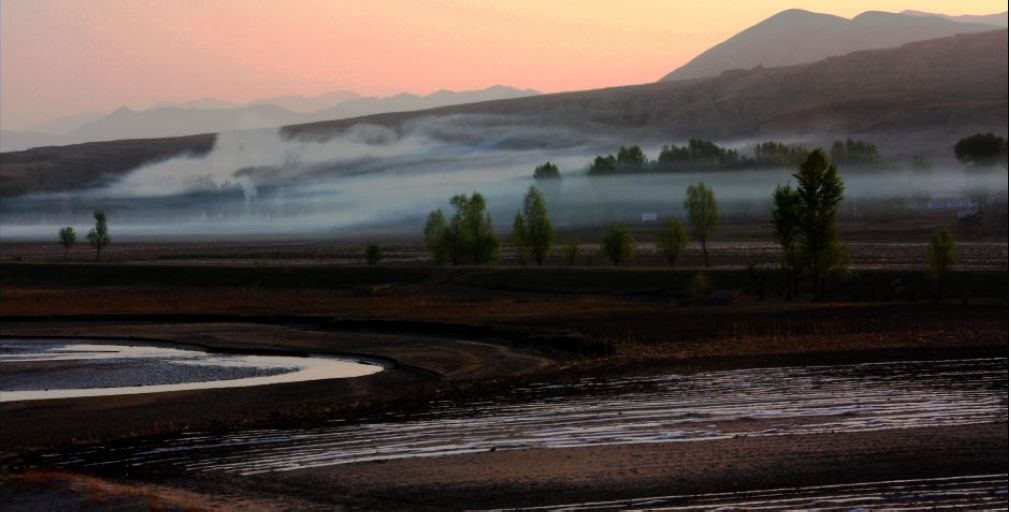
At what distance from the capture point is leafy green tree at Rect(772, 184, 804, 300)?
73.8 metres

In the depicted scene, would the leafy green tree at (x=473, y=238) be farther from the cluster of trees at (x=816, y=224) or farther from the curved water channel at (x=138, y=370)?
the curved water channel at (x=138, y=370)

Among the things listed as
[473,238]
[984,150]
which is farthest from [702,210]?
[984,150]

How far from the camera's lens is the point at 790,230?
250ft

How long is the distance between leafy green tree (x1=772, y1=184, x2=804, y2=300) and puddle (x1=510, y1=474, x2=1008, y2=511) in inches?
2065

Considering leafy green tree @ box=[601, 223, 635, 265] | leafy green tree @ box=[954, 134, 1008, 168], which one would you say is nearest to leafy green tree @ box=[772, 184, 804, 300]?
leafy green tree @ box=[601, 223, 635, 265]

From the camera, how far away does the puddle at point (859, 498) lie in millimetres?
19875

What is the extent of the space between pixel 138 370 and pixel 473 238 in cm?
6987

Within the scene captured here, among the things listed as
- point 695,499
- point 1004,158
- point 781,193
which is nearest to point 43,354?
point 695,499

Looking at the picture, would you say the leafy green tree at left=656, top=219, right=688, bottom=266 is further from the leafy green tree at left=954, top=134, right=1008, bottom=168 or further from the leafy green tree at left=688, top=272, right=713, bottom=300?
the leafy green tree at left=954, top=134, right=1008, bottom=168

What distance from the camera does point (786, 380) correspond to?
115 ft

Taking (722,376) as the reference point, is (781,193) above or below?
above

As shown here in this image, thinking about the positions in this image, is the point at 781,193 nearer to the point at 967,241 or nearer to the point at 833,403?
the point at 833,403

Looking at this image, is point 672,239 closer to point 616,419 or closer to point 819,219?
point 819,219

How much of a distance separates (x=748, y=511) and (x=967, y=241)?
135155 mm
